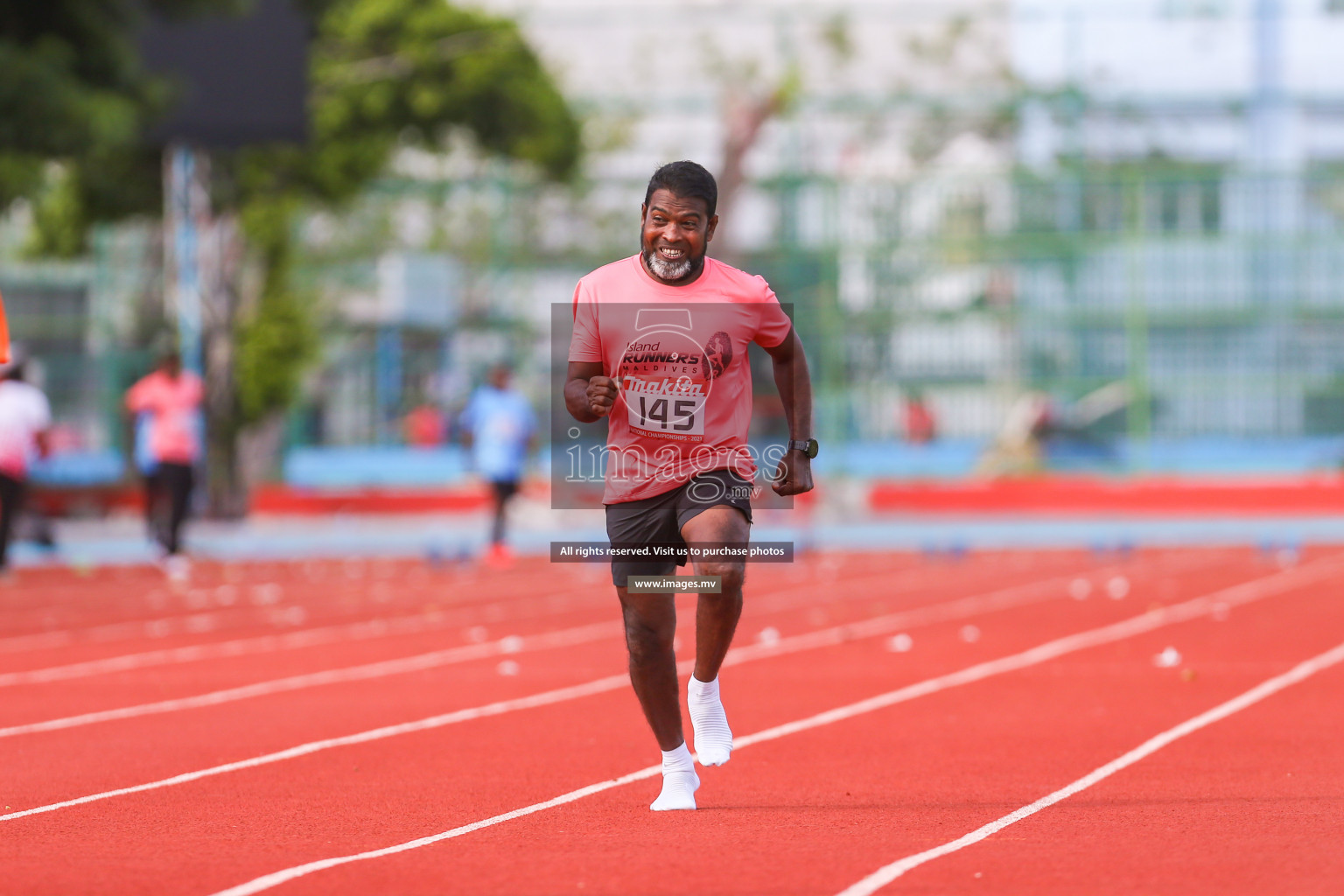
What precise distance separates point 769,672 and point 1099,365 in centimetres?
1857

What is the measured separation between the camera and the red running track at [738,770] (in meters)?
5.22

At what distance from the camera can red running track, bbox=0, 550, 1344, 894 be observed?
5223 millimetres

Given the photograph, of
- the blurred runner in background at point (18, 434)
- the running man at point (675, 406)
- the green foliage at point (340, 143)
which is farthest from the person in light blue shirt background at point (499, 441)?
the running man at point (675, 406)

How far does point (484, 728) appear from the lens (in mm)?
8266

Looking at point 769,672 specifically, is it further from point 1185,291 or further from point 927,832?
point 1185,291

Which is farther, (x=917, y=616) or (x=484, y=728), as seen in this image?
(x=917, y=616)

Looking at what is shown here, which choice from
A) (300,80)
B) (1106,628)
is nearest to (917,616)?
(1106,628)

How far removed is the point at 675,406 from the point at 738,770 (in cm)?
169

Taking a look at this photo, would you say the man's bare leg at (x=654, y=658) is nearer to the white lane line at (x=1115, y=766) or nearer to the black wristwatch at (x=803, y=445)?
the black wristwatch at (x=803, y=445)

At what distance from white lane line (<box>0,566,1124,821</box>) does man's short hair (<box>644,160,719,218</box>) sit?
2.67m

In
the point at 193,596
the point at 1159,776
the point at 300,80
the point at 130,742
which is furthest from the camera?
the point at 300,80

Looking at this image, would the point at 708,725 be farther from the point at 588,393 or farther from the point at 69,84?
the point at 69,84

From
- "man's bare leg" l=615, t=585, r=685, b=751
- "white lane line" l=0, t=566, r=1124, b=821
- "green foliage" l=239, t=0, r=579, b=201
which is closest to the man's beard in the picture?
"man's bare leg" l=615, t=585, r=685, b=751

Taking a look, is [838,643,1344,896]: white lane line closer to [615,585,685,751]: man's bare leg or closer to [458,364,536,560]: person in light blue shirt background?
[615,585,685,751]: man's bare leg
